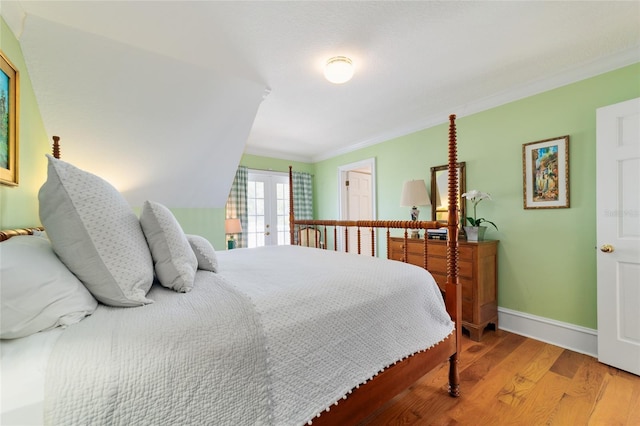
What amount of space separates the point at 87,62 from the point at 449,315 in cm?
292

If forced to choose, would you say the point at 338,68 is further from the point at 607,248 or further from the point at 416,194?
the point at 607,248

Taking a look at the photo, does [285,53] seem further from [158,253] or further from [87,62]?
[158,253]

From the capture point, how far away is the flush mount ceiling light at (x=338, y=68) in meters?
1.91

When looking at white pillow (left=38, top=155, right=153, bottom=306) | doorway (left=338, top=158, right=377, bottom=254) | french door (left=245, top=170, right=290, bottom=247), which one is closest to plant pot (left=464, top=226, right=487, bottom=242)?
doorway (left=338, top=158, right=377, bottom=254)

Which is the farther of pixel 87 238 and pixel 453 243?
pixel 453 243

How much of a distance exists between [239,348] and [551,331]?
2855 mm

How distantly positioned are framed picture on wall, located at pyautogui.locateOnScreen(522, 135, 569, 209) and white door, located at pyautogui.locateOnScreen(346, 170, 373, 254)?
225 centimetres

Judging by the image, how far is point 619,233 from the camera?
187 centimetres

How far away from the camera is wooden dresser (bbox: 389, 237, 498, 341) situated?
2.36 meters

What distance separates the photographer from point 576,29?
169 centimetres

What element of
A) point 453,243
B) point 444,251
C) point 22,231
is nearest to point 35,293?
point 22,231

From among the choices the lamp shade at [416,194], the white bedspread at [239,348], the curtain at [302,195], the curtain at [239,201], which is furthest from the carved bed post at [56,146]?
the lamp shade at [416,194]

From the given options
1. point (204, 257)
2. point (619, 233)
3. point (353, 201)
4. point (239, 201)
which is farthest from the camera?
point (353, 201)

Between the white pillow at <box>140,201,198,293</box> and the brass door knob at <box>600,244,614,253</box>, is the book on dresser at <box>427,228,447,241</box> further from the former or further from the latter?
the white pillow at <box>140,201,198,293</box>
